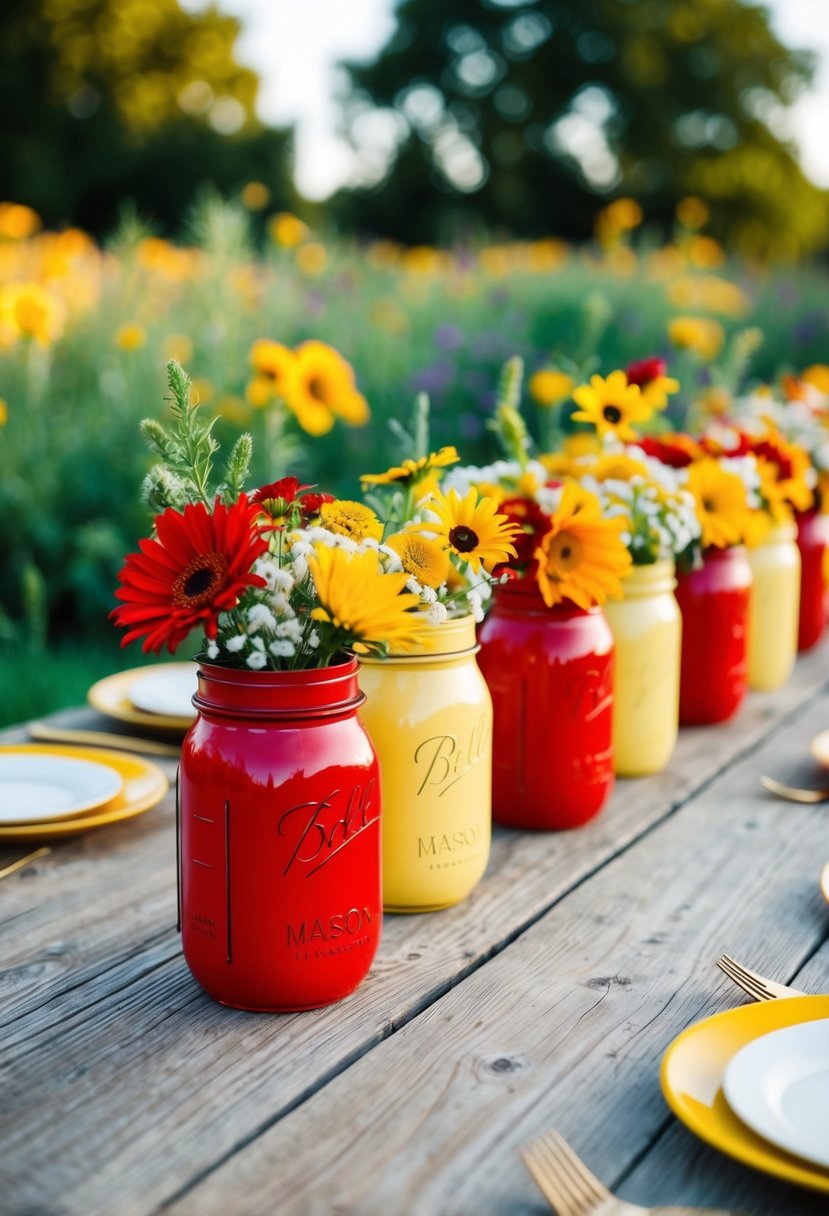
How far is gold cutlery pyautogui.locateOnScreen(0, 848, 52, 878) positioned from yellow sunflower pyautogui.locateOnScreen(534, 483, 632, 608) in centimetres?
58

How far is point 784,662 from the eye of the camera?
204 centimetres

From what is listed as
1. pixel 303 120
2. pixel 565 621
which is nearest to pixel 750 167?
pixel 303 120

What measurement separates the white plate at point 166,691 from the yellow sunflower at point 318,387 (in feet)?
1.69

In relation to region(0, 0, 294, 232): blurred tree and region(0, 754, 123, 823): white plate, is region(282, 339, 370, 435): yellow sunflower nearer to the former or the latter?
region(0, 754, 123, 823): white plate

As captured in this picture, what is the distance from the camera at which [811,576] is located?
2.26m

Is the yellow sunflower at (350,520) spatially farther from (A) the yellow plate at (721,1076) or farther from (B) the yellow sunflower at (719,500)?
(B) the yellow sunflower at (719,500)

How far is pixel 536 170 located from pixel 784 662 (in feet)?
74.6

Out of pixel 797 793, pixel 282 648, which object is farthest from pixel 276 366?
pixel 282 648

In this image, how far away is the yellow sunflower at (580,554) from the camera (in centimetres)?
123

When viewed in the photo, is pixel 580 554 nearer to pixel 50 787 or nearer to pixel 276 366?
pixel 50 787

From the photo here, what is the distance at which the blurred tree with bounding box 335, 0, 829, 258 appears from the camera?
2314 cm

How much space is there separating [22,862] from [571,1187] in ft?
2.37

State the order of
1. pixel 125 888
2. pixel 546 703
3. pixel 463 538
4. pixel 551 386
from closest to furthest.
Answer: pixel 463 538, pixel 125 888, pixel 546 703, pixel 551 386

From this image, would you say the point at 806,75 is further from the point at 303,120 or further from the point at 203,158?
the point at 203,158
